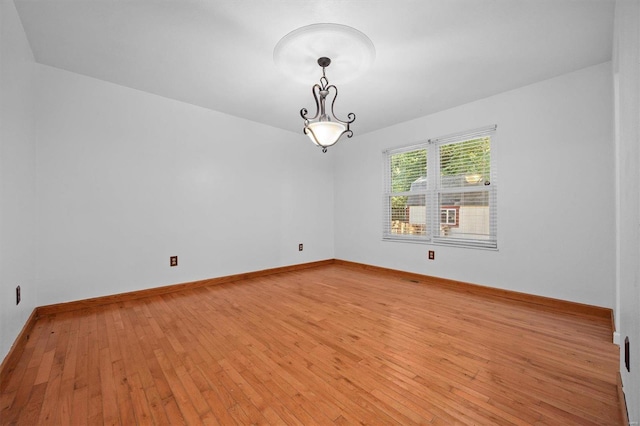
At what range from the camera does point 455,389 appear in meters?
1.38

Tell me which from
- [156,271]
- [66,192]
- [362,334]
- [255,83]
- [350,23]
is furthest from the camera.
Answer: [156,271]

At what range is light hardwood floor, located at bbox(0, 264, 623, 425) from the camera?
4.05 feet

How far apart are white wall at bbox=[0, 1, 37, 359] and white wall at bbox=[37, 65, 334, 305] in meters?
0.21

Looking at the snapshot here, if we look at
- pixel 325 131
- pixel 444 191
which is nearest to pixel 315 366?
pixel 325 131

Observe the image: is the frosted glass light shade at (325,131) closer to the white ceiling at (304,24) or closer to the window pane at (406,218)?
the white ceiling at (304,24)

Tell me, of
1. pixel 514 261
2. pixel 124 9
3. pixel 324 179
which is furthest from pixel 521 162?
pixel 124 9

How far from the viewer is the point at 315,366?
161cm

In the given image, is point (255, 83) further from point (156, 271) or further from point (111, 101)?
point (156, 271)

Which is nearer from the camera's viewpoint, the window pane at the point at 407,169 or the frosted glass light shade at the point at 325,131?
the frosted glass light shade at the point at 325,131

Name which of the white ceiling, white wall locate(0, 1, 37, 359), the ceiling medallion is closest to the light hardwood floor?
white wall locate(0, 1, 37, 359)

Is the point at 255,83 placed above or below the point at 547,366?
above

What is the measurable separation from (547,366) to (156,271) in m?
3.69

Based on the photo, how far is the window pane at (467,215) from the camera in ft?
10.5

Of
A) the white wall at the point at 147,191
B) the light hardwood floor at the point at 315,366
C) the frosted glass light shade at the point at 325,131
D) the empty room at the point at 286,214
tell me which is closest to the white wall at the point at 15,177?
the empty room at the point at 286,214
